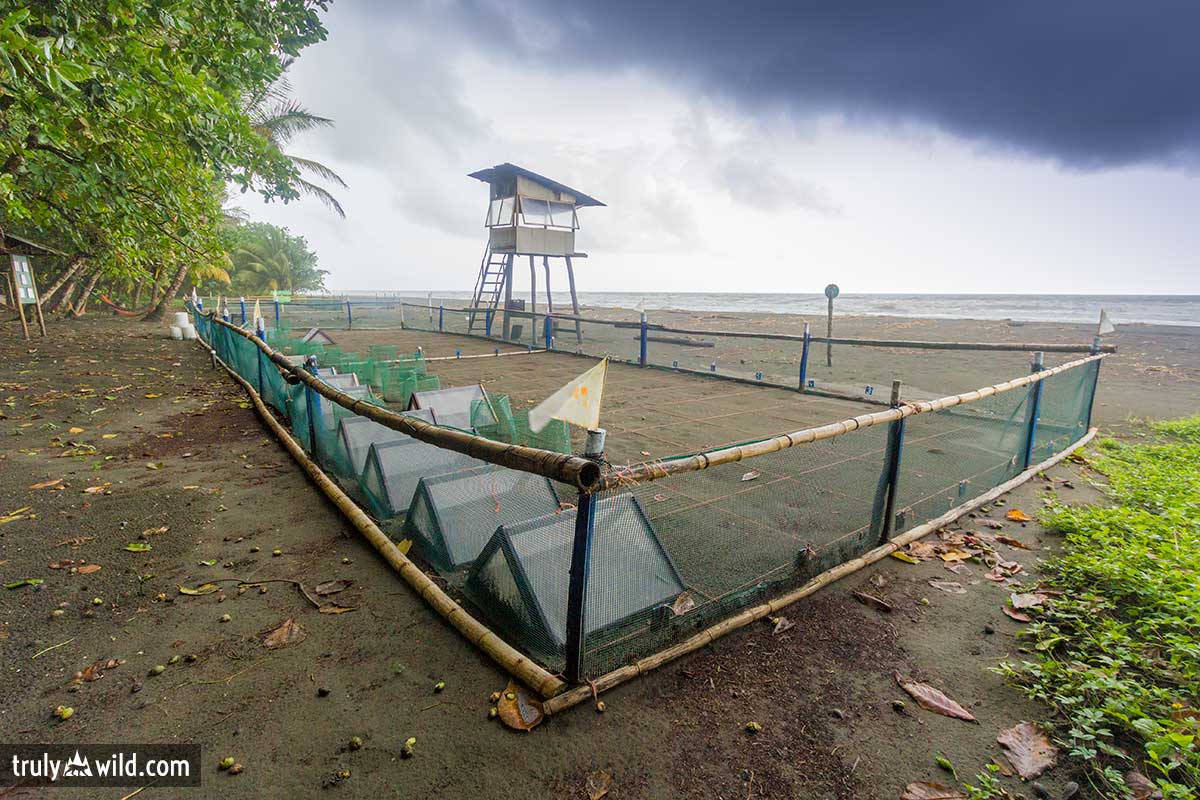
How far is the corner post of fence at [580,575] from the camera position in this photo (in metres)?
2.26

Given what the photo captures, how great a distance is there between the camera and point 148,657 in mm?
2582

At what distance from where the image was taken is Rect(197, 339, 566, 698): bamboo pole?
238 centimetres

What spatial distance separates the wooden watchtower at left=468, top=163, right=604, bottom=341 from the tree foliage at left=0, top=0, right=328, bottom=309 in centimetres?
875

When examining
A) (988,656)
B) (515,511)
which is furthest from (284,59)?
(988,656)

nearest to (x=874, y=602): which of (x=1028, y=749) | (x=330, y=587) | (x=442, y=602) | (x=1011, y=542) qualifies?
(x=1028, y=749)

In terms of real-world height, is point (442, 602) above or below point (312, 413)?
below

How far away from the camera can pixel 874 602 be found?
319 centimetres

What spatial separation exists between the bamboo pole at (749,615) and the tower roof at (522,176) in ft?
54.0

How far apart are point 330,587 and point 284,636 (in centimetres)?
48

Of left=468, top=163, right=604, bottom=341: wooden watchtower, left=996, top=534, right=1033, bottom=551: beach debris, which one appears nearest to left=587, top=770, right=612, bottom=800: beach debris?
left=996, top=534, right=1033, bottom=551: beach debris

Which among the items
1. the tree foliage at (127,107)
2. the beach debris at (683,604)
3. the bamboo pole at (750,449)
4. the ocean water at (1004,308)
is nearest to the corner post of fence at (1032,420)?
the bamboo pole at (750,449)

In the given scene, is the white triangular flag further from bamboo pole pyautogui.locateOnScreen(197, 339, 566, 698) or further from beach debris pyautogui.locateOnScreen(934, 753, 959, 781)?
beach debris pyautogui.locateOnScreen(934, 753, 959, 781)

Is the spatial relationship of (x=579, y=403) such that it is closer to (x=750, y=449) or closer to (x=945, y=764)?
(x=750, y=449)

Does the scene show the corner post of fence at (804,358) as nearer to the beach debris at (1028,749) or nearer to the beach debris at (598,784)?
the beach debris at (1028,749)
